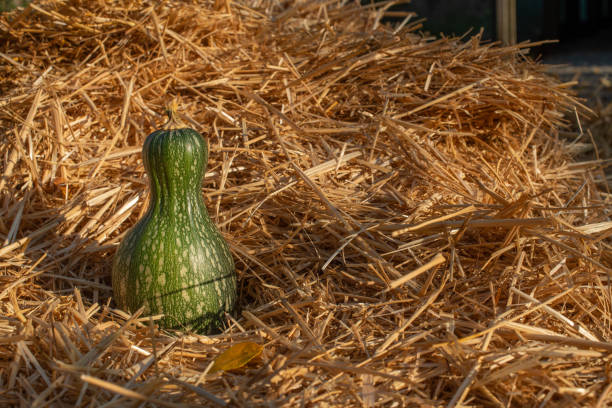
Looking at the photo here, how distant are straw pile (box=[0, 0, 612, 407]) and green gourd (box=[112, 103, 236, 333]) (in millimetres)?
94

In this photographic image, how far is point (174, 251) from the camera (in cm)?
193

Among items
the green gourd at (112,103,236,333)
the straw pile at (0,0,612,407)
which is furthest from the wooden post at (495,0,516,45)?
the green gourd at (112,103,236,333)

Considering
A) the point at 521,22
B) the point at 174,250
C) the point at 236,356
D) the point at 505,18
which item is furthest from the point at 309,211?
the point at 521,22

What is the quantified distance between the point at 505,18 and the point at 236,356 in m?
6.02

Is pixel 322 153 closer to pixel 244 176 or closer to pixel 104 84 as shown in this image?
pixel 244 176

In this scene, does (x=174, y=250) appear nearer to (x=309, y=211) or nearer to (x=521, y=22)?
(x=309, y=211)

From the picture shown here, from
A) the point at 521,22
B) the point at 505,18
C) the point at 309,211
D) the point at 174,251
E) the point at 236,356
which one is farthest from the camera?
the point at 521,22

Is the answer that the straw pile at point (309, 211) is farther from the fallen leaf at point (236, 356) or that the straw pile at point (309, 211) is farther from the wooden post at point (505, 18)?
the wooden post at point (505, 18)

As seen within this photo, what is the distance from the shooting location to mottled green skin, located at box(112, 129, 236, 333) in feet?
6.35

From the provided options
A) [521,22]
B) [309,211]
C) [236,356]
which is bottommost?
[236,356]

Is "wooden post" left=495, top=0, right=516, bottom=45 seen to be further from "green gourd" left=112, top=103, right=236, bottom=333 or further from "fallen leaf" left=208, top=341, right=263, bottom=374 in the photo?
"fallen leaf" left=208, top=341, right=263, bottom=374

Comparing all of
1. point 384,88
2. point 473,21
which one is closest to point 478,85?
point 384,88

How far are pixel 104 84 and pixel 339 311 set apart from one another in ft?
5.76

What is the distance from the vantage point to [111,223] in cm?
248
